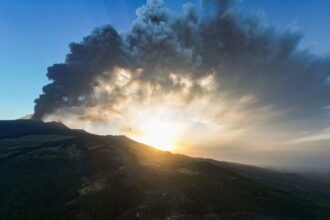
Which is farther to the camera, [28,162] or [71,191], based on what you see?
[28,162]

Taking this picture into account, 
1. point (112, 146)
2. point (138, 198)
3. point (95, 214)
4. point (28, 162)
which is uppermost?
point (112, 146)

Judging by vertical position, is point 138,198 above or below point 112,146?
below

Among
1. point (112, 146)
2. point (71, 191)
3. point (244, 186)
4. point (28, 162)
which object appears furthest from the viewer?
point (112, 146)

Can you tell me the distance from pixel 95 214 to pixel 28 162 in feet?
228

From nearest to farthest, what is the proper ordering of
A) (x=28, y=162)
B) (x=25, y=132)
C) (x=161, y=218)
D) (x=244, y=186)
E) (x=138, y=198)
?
(x=161, y=218) → (x=138, y=198) → (x=244, y=186) → (x=28, y=162) → (x=25, y=132)

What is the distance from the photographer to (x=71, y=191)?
92500 mm

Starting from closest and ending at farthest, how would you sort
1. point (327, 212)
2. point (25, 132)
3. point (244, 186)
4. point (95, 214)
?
point (95, 214)
point (327, 212)
point (244, 186)
point (25, 132)

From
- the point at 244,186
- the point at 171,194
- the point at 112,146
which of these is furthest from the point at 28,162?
the point at 244,186

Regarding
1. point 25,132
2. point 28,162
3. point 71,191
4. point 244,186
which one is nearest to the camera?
point 71,191

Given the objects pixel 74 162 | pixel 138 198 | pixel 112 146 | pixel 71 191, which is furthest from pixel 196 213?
pixel 112 146

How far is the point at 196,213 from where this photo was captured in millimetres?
73938

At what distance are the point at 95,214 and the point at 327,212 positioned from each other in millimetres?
88419

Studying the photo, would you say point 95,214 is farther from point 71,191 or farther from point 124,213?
point 71,191

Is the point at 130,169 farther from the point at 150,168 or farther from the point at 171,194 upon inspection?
the point at 171,194
